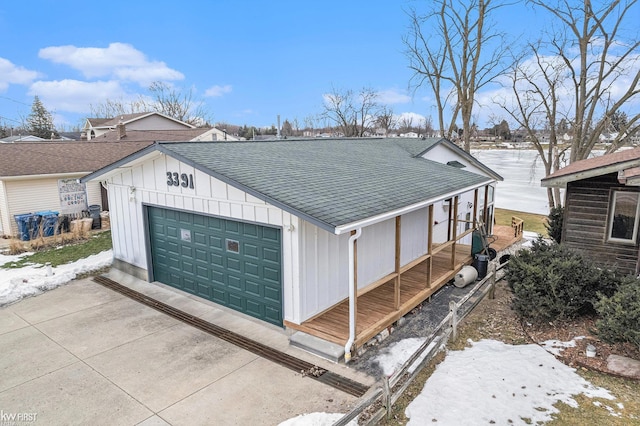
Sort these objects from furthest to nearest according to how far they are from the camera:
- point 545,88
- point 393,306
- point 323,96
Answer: point 323,96 → point 545,88 → point 393,306

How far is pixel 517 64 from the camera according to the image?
2511cm

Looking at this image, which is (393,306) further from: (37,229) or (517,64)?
(517,64)

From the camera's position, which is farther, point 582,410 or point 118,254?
point 118,254

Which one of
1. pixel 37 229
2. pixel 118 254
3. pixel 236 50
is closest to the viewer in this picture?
pixel 118 254

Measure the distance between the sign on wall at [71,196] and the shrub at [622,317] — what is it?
64.6ft

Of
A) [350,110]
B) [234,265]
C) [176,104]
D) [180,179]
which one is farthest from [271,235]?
[176,104]

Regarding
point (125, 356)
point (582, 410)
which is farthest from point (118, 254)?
point (582, 410)

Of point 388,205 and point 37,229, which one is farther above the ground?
point 388,205

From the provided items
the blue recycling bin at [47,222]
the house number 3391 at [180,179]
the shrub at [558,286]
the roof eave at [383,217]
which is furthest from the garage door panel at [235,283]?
the blue recycling bin at [47,222]

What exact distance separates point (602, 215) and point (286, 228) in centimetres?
806

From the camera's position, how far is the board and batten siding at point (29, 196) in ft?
54.2

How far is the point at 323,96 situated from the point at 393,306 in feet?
133

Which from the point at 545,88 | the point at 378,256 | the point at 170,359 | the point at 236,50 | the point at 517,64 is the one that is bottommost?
the point at 170,359

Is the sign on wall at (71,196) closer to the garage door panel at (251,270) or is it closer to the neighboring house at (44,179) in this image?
the neighboring house at (44,179)
